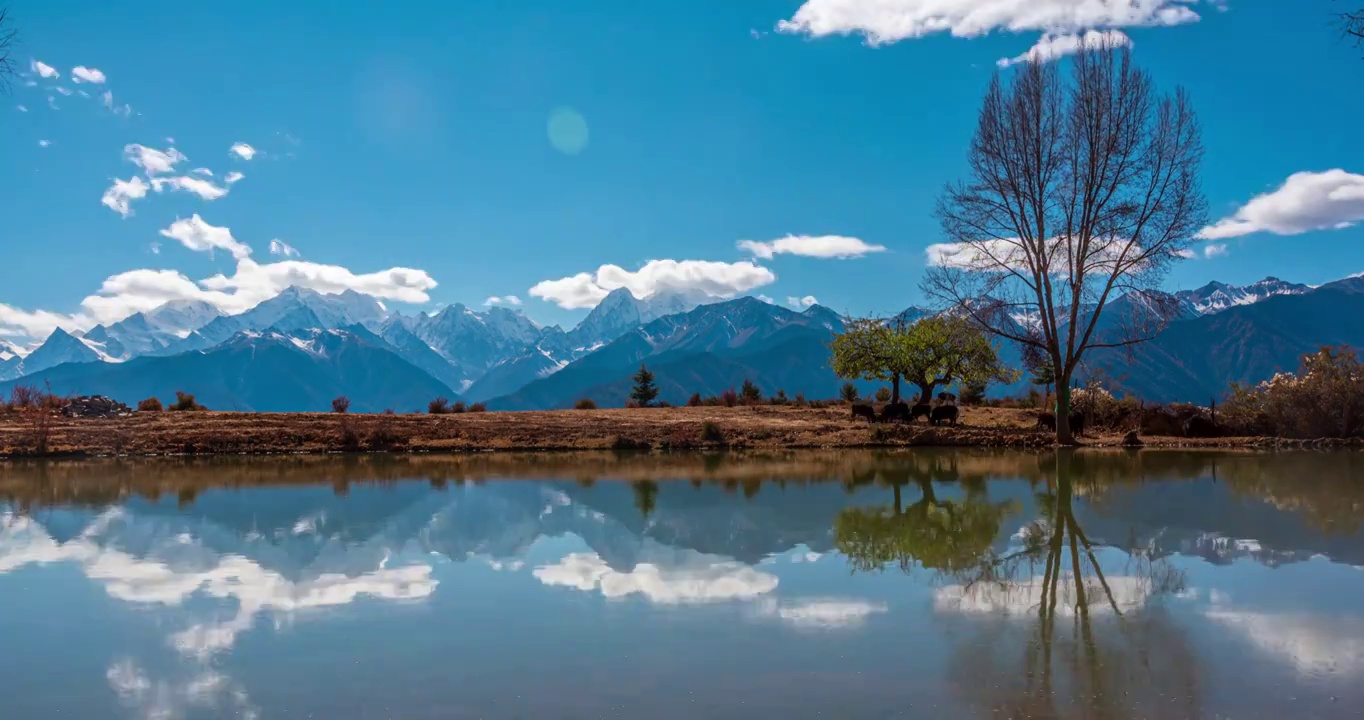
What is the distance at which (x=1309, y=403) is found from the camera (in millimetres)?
29750

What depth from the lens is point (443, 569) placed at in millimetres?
11000

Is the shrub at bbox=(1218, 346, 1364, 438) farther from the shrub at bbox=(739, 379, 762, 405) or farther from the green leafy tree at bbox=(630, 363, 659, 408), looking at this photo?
the green leafy tree at bbox=(630, 363, 659, 408)

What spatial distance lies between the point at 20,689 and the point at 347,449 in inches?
1015

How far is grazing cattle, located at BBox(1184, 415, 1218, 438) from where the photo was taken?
107 ft

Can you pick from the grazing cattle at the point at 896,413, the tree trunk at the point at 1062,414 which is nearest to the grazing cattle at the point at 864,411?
the grazing cattle at the point at 896,413

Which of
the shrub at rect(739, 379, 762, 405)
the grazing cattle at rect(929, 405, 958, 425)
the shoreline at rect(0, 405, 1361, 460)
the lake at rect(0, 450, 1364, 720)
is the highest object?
the shrub at rect(739, 379, 762, 405)

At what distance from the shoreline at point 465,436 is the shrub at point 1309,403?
1835 millimetres

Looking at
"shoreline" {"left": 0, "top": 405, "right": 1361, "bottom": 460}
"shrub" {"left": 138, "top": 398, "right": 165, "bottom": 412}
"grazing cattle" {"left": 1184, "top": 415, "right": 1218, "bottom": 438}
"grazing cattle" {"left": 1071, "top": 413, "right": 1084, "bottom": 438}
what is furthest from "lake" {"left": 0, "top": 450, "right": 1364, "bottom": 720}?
"shrub" {"left": 138, "top": 398, "right": 165, "bottom": 412}

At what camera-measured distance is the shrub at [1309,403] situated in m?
28.9

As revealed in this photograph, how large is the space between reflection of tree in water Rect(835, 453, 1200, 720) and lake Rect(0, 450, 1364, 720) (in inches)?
1.4

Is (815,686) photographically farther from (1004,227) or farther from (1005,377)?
(1005,377)

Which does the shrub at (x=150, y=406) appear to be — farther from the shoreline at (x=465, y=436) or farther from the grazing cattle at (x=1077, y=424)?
the grazing cattle at (x=1077, y=424)

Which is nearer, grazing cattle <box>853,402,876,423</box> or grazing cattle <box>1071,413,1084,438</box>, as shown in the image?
grazing cattle <box>1071,413,1084,438</box>

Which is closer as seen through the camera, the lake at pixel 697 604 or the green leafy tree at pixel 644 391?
the lake at pixel 697 604
